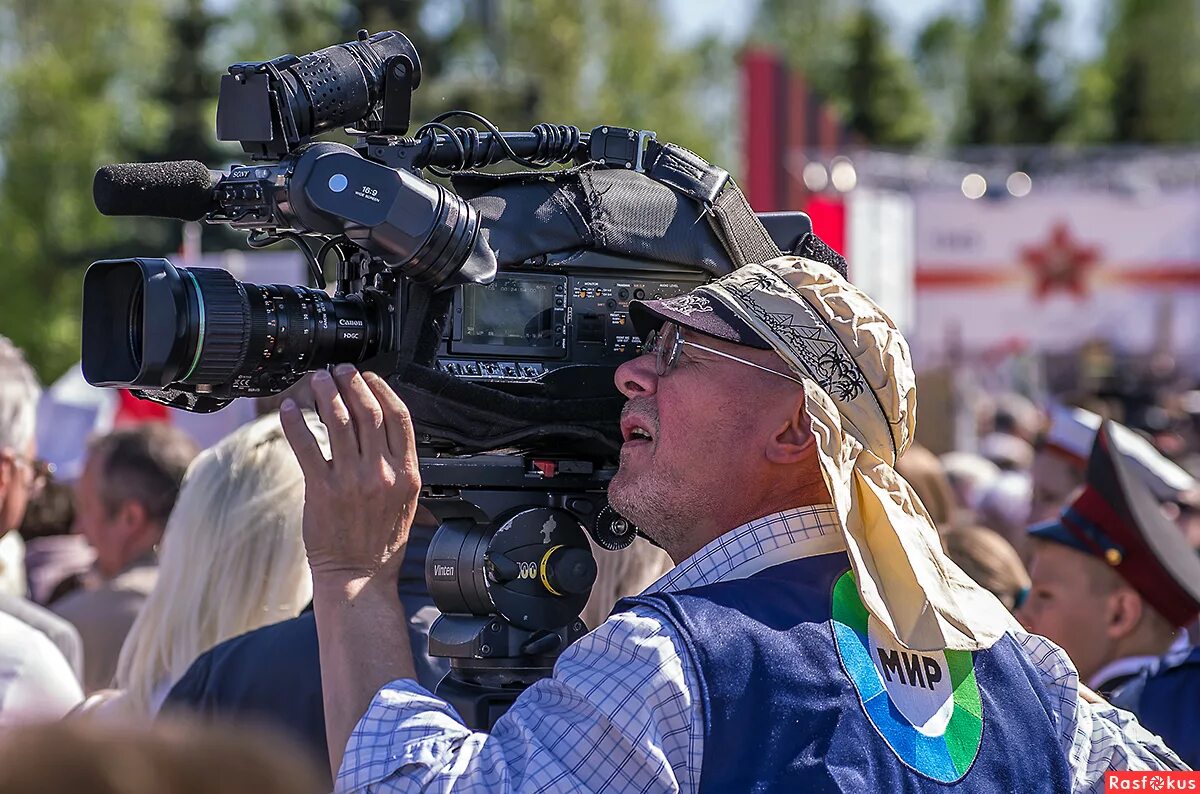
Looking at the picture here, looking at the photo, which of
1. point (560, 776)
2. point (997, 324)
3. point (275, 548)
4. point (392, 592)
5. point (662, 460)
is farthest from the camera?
point (997, 324)

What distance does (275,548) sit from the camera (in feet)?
10.4

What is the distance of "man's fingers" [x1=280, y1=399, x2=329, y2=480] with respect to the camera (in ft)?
6.66

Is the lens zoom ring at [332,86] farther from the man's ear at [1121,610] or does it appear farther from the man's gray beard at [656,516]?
the man's ear at [1121,610]

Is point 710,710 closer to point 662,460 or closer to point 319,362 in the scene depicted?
point 662,460

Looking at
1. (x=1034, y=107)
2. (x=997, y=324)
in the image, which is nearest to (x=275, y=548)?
(x=997, y=324)

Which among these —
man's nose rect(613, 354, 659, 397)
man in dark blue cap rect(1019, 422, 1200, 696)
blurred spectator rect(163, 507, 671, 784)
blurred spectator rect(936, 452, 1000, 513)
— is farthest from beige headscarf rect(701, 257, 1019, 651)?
blurred spectator rect(936, 452, 1000, 513)

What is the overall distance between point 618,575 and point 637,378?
790 mm

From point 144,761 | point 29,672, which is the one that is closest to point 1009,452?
point 29,672

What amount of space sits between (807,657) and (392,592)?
0.55 m

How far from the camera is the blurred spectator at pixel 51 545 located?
17.5 feet

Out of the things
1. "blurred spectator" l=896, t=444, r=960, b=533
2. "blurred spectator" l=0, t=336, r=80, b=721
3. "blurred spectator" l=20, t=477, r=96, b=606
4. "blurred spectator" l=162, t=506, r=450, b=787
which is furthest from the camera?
"blurred spectator" l=20, t=477, r=96, b=606

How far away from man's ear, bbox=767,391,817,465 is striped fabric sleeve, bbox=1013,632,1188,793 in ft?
1.42

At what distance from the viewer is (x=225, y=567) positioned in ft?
10.4

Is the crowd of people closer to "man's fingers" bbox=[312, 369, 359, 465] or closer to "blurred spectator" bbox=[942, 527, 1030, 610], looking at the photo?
"man's fingers" bbox=[312, 369, 359, 465]
